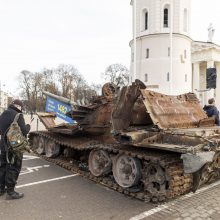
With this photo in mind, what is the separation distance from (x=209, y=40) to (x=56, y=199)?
5222 cm

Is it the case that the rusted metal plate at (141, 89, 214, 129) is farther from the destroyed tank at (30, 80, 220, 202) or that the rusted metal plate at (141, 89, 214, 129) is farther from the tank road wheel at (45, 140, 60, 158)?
the tank road wheel at (45, 140, 60, 158)

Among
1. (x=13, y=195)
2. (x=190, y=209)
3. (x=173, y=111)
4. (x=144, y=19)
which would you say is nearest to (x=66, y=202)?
(x=13, y=195)

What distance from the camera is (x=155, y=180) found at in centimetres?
607

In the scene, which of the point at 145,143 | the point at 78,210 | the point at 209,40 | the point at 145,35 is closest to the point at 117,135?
the point at 145,143

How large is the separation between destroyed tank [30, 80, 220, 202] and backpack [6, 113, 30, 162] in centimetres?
193

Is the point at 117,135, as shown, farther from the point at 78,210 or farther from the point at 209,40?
the point at 209,40

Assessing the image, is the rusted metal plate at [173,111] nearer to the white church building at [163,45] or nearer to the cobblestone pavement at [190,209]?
the cobblestone pavement at [190,209]

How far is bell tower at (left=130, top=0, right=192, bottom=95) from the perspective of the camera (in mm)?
41531

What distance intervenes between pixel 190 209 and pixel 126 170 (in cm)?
162

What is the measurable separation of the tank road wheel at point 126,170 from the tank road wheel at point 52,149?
11.8ft

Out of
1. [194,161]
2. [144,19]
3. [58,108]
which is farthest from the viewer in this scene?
[144,19]

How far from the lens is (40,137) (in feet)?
37.2

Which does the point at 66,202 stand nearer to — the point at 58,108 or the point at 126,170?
the point at 126,170

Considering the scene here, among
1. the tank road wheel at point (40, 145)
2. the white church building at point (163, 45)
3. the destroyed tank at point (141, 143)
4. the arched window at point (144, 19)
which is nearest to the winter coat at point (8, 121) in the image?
the destroyed tank at point (141, 143)
